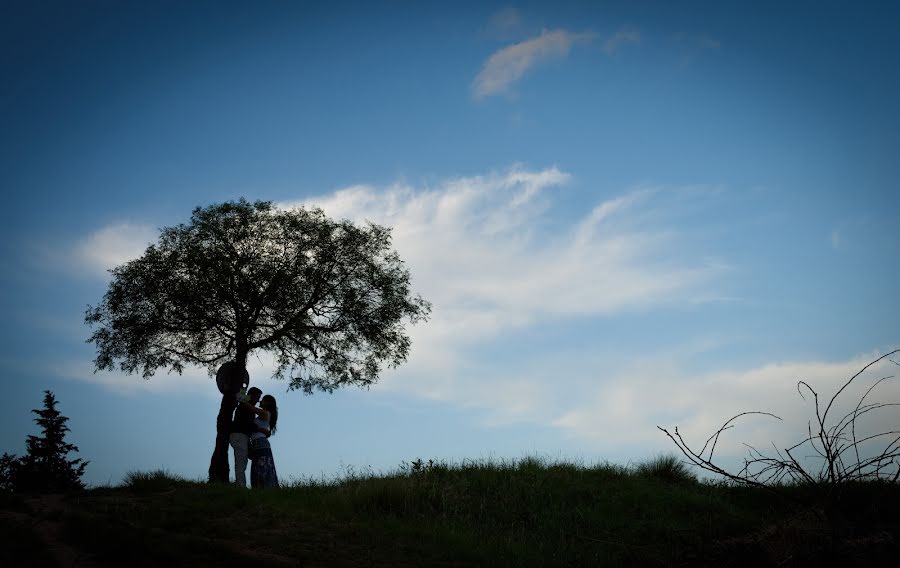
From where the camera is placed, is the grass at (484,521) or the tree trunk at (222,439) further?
the tree trunk at (222,439)

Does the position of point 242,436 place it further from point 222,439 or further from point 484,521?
point 484,521

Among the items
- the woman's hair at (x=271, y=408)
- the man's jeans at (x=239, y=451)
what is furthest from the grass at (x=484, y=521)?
the woman's hair at (x=271, y=408)

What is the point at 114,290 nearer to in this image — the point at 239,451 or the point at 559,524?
the point at 239,451

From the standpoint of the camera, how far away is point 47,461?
24734 mm

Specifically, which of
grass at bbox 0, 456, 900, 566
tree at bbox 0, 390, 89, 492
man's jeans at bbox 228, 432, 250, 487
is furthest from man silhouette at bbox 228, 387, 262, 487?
tree at bbox 0, 390, 89, 492

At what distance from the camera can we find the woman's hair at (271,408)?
17672mm

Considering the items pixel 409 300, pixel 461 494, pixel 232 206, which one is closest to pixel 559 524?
pixel 461 494

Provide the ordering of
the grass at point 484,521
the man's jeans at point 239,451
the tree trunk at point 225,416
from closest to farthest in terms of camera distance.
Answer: the grass at point 484,521, the man's jeans at point 239,451, the tree trunk at point 225,416

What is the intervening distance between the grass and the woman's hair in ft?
9.45

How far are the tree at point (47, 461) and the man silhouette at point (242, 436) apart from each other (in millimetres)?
10819

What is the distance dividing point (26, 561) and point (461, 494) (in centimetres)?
824

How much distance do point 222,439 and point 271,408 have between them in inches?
186

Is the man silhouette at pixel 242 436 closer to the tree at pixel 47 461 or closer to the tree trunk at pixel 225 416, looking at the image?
the tree trunk at pixel 225 416

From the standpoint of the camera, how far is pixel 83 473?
25.1 metres
